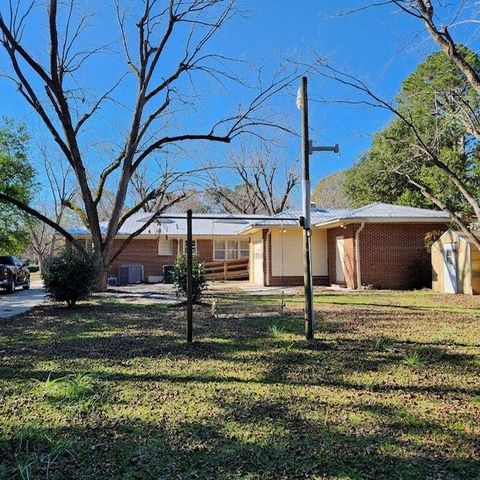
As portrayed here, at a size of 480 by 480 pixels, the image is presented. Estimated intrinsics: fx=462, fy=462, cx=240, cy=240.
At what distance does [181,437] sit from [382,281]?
15683 mm

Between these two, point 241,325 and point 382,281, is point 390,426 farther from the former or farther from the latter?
point 382,281

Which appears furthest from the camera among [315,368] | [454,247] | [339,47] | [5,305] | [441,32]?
[454,247]

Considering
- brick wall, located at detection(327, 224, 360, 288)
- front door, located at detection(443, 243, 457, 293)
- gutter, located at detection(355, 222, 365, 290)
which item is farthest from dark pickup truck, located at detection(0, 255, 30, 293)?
front door, located at detection(443, 243, 457, 293)

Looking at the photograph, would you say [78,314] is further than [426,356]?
Yes

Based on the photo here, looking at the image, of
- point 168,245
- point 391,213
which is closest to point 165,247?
point 168,245

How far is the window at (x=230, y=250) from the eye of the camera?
1073 inches

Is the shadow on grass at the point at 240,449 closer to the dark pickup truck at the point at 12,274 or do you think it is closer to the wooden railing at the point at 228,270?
the dark pickup truck at the point at 12,274

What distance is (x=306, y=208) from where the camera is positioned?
22.8ft

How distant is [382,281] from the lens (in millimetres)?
18016

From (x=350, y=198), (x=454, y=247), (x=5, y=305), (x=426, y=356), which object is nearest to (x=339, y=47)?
(x=426, y=356)

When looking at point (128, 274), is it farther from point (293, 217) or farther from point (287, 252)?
point (293, 217)

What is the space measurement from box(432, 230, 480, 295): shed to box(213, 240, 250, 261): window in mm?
12609

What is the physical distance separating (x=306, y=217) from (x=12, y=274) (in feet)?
54.9

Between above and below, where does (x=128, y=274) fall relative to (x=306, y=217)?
below
